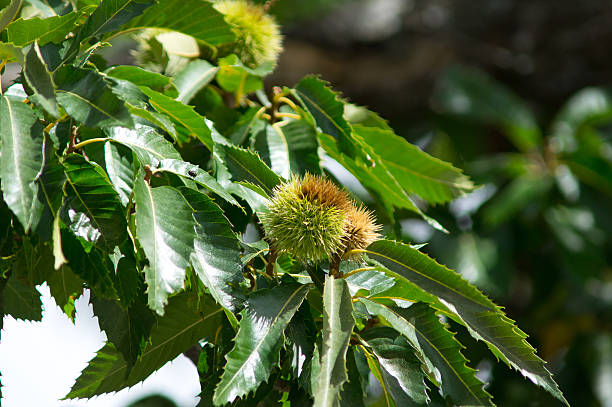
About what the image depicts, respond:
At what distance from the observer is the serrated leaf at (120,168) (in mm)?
844

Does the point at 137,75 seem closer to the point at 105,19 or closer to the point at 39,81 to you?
the point at 105,19

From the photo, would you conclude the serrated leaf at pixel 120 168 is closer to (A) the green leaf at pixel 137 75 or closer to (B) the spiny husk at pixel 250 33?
(A) the green leaf at pixel 137 75

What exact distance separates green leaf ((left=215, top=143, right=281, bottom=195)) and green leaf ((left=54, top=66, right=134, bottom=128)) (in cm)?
25

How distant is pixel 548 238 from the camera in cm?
328

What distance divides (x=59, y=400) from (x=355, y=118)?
2.44 ft

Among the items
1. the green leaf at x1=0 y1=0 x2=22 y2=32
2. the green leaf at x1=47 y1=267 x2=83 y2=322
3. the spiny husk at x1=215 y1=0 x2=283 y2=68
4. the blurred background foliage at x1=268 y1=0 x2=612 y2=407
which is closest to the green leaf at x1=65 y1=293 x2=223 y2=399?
the green leaf at x1=47 y1=267 x2=83 y2=322

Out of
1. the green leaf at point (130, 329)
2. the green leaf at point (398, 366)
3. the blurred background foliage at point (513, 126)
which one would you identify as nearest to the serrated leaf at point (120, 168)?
the green leaf at point (130, 329)

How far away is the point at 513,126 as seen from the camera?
3.43 m

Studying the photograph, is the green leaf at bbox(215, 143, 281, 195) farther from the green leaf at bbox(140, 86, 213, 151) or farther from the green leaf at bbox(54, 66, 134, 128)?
the green leaf at bbox(54, 66, 134, 128)

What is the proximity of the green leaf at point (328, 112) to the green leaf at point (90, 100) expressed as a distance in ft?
1.33

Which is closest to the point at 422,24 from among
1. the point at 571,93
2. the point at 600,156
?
the point at 571,93

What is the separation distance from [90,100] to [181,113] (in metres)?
0.22

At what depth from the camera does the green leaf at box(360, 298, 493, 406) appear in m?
0.80

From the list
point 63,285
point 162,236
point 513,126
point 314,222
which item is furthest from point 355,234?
point 513,126
